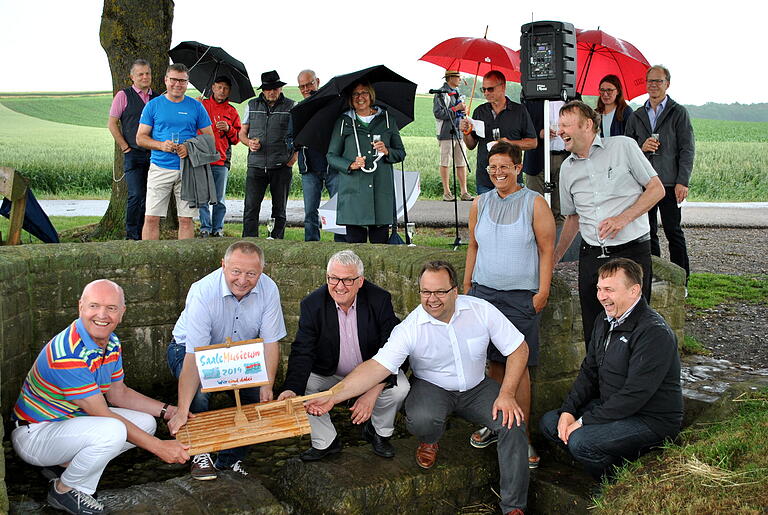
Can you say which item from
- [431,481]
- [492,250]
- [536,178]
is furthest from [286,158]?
[431,481]

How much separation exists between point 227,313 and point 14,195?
126 inches

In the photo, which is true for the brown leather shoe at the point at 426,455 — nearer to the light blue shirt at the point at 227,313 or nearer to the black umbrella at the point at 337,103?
the light blue shirt at the point at 227,313

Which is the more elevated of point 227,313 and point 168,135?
point 168,135

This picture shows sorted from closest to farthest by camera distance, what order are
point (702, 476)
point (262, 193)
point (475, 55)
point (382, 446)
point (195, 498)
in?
point (702, 476), point (195, 498), point (382, 446), point (262, 193), point (475, 55)

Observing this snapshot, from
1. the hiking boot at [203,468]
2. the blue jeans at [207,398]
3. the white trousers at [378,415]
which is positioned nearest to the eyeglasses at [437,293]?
the white trousers at [378,415]

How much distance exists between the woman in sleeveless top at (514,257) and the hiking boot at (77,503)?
2.07 m

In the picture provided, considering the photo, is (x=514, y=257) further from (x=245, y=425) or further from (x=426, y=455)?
(x=245, y=425)

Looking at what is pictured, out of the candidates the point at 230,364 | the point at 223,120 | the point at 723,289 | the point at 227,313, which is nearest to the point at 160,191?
the point at 223,120

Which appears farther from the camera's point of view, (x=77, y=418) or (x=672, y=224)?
(x=672, y=224)

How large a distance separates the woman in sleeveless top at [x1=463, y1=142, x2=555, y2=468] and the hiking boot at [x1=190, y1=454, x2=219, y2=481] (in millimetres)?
1465

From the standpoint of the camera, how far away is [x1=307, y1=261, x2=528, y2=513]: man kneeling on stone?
4539 mm

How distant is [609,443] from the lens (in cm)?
436

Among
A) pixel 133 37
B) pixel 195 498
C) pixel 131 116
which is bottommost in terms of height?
pixel 195 498

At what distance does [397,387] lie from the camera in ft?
15.9
